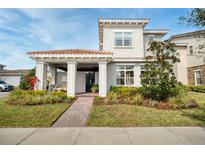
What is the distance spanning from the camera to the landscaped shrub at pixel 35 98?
11.5 meters

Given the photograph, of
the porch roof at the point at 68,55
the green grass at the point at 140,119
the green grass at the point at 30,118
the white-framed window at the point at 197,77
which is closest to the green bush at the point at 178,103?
the green grass at the point at 140,119

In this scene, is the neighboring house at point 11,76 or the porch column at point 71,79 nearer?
the porch column at point 71,79

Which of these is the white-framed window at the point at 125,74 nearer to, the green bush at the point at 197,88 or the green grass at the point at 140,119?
the green bush at the point at 197,88

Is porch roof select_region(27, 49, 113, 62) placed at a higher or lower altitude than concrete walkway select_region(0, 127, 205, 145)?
higher

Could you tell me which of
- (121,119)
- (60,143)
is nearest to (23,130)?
(60,143)

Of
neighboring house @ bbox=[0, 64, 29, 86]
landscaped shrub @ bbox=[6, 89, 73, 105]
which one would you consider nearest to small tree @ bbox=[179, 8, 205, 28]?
landscaped shrub @ bbox=[6, 89, 73, 105]

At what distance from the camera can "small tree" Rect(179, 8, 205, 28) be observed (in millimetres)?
6340

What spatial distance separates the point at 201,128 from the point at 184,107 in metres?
3.94

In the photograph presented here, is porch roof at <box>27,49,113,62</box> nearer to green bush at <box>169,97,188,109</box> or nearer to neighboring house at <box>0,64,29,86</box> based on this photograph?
green bush at <box>169,97,188,109</box>

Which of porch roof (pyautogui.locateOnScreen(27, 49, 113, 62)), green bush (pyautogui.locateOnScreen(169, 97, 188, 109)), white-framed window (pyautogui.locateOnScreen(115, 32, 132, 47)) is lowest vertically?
green bush (pyautogui.locateOnScreen(169, 97, 188, 109))

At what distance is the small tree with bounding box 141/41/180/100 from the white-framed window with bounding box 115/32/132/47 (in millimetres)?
5549

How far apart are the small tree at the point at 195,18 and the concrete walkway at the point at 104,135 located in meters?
4.56

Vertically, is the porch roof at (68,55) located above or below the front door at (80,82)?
above

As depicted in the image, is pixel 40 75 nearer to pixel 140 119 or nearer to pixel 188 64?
pixel 140 119
